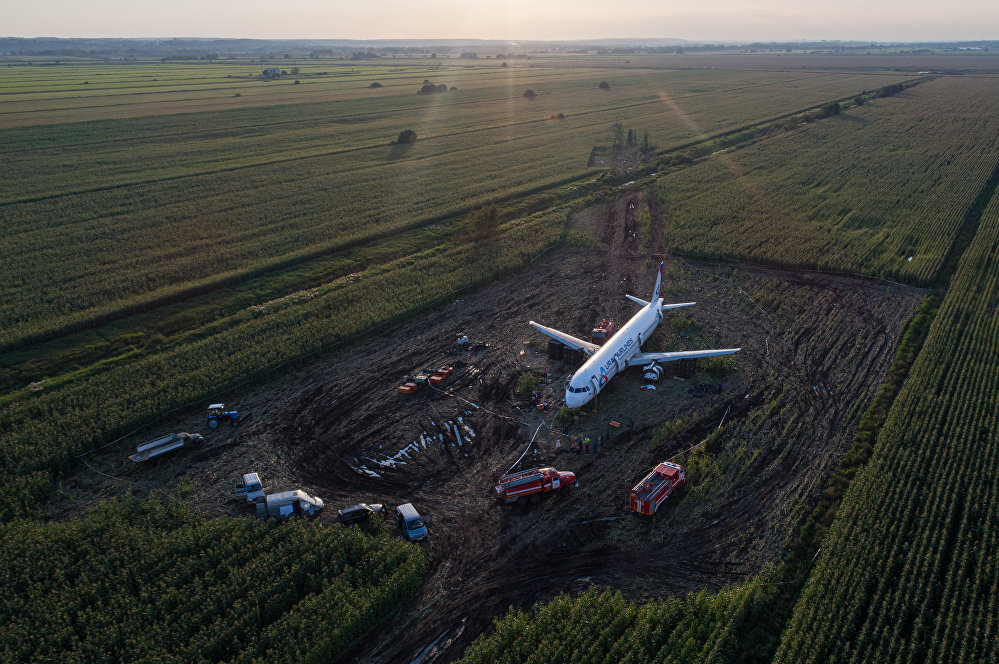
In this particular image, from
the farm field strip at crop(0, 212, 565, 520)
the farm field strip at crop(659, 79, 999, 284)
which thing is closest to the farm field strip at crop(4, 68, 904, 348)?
the farm field strip at crop(0, 212, 565, 520)

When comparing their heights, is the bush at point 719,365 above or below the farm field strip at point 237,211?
below

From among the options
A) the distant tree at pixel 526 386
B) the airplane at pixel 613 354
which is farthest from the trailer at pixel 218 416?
the airplane at pixel 613 354

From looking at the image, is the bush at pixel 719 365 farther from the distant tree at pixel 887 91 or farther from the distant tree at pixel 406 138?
the distant tree at pixel 887 91

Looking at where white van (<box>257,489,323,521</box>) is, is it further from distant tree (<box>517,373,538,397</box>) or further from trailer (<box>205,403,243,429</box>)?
distant tree (<box>517,373,538,397</box>)

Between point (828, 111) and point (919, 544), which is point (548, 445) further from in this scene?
point (828, 111)

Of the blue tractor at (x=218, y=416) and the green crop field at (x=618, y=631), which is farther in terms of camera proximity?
the blue tractor at (x=218, y=416)

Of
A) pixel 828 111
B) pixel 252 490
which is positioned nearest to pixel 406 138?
pixel 252 490

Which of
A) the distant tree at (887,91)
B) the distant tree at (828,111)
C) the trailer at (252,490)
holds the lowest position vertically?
the trailer at (252,490)
